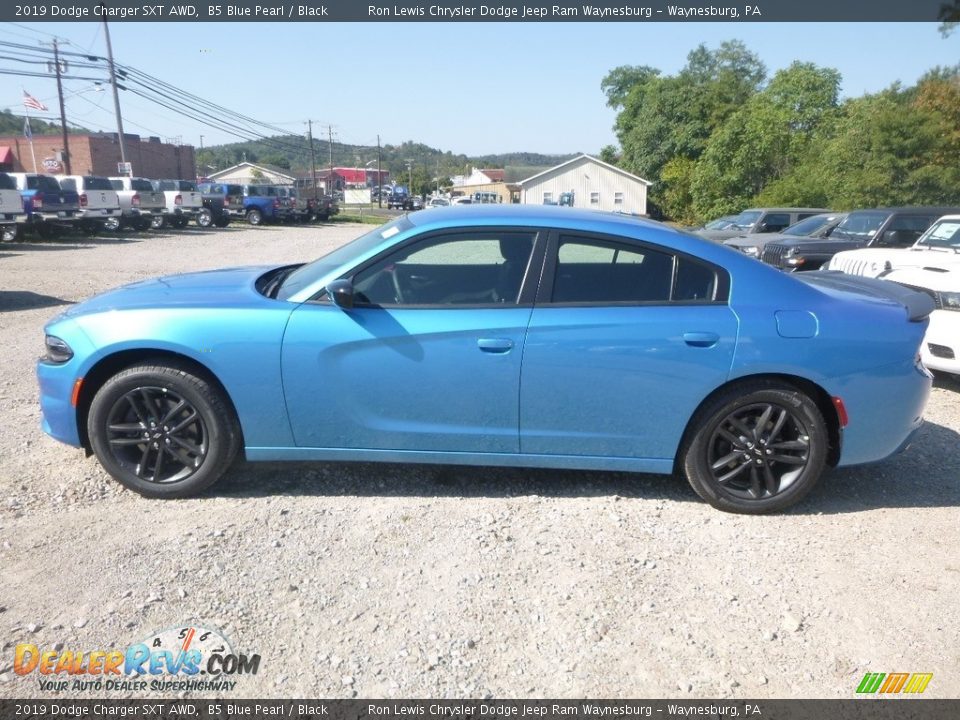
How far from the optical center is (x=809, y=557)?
11.0 feet

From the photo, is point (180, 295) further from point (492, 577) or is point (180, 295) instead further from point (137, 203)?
point (137, 203)

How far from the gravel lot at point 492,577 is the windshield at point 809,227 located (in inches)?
425

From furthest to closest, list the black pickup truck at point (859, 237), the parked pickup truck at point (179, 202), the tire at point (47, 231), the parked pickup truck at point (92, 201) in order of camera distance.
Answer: the parked pickup truck at point (179, 202), the parked pickup truck at point (92, 201), the tire at point (47, 231), the black pickup truck at point (859, 237)

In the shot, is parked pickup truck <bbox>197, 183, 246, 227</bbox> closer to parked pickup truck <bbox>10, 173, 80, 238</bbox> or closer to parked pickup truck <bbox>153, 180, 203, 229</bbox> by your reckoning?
parked pickup truck <bbox>153, 180, 203, 229</bbox>

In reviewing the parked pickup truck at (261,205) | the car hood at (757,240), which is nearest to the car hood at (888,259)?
the car hood at (757,240)

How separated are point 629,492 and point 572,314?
1.13m

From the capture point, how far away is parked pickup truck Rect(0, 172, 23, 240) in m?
17.9

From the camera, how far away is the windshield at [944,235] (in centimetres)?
781

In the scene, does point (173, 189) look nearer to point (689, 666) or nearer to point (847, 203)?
point (847, 203)

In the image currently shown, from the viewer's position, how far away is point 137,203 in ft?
84.7

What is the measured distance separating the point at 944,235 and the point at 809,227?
6723 mm

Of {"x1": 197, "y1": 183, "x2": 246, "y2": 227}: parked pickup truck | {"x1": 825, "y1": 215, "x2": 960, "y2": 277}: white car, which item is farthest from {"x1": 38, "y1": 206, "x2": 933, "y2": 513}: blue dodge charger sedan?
{"x1": 197, "y1": 183, "x2": 246, "y2": 227}: parked pickup truck

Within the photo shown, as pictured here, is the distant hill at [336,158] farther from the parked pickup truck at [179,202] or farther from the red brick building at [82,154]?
the parked pickup truck at [179,202]

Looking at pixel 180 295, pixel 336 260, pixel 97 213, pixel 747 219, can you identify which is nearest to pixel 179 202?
pixel 97 213
